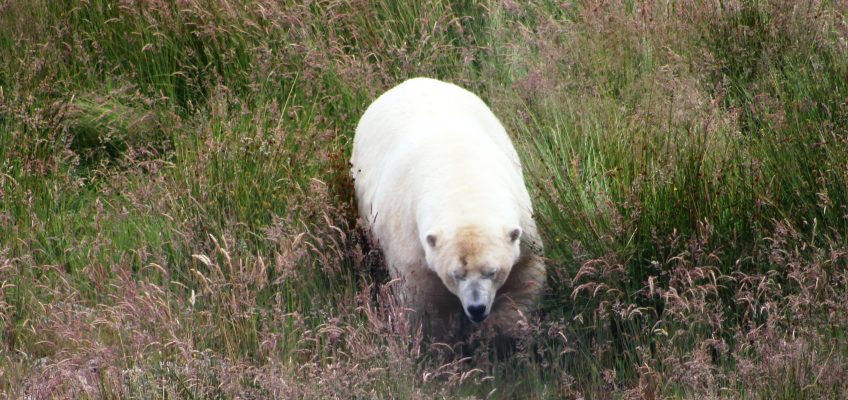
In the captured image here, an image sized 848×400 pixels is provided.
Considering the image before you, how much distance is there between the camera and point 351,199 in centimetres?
591

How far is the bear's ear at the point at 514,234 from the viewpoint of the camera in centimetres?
477

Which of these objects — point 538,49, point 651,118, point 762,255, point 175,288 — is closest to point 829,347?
point 762,255

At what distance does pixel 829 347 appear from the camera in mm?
4227

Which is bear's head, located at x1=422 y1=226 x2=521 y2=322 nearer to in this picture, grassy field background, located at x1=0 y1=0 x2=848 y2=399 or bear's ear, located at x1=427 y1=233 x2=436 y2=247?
bear's ear, located at x1=427 y1=233 x2=436 y2=247

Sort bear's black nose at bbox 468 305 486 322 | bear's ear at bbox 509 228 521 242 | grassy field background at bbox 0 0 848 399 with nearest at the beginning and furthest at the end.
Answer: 1. grassy field background at bbox 0 0 848 399
2. bear's black nose at bbox 468 305 486 322
3. bear's ear at bbox 509 228 521 242

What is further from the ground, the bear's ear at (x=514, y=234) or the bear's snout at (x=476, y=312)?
the bear's ear at (x=514, y=234)

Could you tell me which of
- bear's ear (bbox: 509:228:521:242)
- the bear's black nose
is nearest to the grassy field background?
the bear's black nose

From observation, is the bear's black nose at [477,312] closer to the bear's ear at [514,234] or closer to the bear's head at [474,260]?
the bear's head at [474,260]

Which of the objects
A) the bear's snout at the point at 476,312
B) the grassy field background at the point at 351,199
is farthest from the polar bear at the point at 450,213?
the grassy field background at the point at 351,199

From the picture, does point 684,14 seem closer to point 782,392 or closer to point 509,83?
point 509,83

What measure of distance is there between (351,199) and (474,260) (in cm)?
134

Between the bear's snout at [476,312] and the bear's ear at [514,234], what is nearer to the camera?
the bear's snout at [476,312]

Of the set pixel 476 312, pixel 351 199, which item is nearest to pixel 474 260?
pixel 476 312

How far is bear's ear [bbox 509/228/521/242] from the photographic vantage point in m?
4.77
